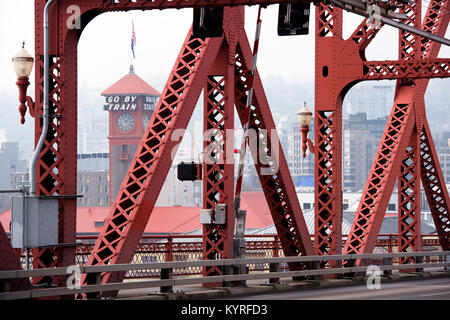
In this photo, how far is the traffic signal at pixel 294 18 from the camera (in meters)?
20.0

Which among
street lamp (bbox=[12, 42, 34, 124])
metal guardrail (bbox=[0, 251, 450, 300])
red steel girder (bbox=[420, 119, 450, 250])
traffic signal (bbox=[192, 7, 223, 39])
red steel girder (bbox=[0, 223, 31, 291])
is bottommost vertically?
metal guardrail (bbox=[0, 251, 450, 300])

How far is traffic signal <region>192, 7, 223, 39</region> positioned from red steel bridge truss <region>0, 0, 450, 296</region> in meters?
0.42

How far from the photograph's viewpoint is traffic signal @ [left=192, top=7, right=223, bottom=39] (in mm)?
19812

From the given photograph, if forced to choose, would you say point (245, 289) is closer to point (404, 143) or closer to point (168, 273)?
point (168, 273)

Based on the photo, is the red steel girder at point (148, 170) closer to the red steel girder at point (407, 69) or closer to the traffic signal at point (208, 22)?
the traffic signal at point (208, 22)

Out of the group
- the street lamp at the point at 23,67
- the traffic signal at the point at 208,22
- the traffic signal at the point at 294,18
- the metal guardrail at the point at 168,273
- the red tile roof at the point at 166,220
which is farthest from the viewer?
the red tile roof at the point at 166,220

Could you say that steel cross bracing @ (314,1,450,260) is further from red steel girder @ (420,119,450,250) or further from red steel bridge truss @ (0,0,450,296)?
red steel girder @ (420,119,450,250)

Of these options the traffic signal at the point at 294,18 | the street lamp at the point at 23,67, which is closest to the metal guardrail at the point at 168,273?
the street lamp at the point at 23,67

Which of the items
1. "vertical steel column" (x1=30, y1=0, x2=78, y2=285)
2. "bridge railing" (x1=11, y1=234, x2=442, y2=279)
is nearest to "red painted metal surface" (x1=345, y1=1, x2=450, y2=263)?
"bridge railing" (x1=11, y1=234, x2=442, y2=279)

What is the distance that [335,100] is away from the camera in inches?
1136

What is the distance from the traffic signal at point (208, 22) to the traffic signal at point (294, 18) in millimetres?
1180

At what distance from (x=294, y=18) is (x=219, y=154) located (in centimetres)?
473
